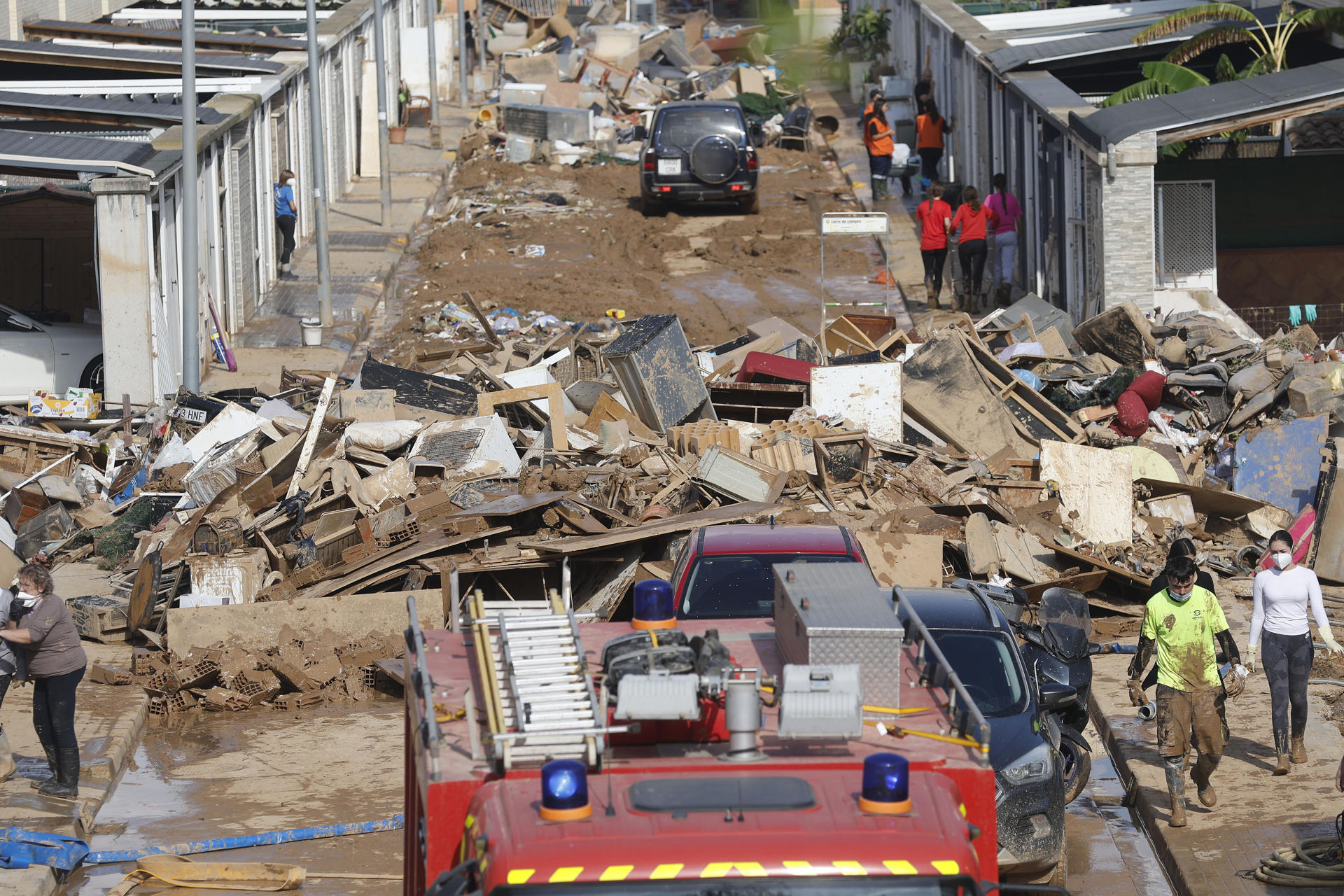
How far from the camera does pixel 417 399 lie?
15648 millimetres

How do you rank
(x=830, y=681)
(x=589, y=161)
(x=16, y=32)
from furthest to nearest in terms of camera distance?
(x=589, y=161)
(x=16, y=32)
(x=830, y=681)

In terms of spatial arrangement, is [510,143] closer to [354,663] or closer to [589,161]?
[589,161]

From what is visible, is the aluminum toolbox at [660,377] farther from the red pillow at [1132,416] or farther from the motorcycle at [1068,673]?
the motorcycle at [1068,673]

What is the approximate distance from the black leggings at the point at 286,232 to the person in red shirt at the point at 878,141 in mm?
10276

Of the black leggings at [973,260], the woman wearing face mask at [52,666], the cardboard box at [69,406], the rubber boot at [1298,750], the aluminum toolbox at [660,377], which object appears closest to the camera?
the woman wearing face mask at [52,666]

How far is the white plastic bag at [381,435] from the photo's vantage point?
14.5 meters

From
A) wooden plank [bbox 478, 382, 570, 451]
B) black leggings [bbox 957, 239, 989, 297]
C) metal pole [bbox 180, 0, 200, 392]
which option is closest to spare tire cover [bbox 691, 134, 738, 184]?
black leggings [bbox 957, 239, 989, 297]

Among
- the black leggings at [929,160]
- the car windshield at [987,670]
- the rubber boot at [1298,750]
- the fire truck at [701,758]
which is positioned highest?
the black leggings at [929,160]

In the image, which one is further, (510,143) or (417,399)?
(510,143)

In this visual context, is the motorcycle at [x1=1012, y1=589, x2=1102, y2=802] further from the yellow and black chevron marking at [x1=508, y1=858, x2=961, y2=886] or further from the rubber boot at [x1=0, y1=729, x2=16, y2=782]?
the rubber boot at [x1=0, y1=729, x2=16, y2=782]

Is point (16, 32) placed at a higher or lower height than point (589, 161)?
higher

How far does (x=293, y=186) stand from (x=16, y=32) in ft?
28.6

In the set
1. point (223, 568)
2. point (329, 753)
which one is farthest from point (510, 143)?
point (329, 753)

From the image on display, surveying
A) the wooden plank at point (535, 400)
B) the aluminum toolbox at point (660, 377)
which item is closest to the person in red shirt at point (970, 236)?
the aluminum toolbox at point (660, 377)
